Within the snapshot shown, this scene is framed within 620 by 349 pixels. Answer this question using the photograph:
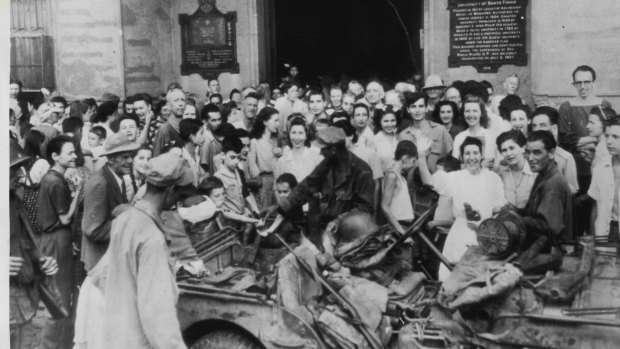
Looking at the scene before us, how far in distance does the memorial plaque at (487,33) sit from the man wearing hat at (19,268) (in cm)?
943

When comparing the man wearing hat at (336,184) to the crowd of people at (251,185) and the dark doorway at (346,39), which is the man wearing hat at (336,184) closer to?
the crowd of people at (251,185)

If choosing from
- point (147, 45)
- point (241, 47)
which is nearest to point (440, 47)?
point (241, 47)

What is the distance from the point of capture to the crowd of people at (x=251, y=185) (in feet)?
14.3

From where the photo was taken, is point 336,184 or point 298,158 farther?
point 298,158

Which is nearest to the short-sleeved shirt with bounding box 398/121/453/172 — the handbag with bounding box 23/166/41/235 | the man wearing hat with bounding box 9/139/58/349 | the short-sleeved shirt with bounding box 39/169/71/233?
the short-sleeved shirt with bounding box 39/169/71/233

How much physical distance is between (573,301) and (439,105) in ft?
15.8

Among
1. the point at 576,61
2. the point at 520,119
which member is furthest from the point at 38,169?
the point at 576,61

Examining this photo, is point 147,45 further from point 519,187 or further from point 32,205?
point 519,187

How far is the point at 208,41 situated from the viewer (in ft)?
49.6

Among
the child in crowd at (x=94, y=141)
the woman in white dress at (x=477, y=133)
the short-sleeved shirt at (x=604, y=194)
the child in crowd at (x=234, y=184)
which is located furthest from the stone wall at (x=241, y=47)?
the short-sleeved shirt at (x=604, y=194)

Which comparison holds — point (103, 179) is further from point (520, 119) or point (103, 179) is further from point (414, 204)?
point (520, 119)

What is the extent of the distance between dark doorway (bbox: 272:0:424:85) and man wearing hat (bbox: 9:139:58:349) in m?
12.3

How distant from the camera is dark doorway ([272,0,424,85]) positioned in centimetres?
1770

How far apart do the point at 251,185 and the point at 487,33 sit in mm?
6563
